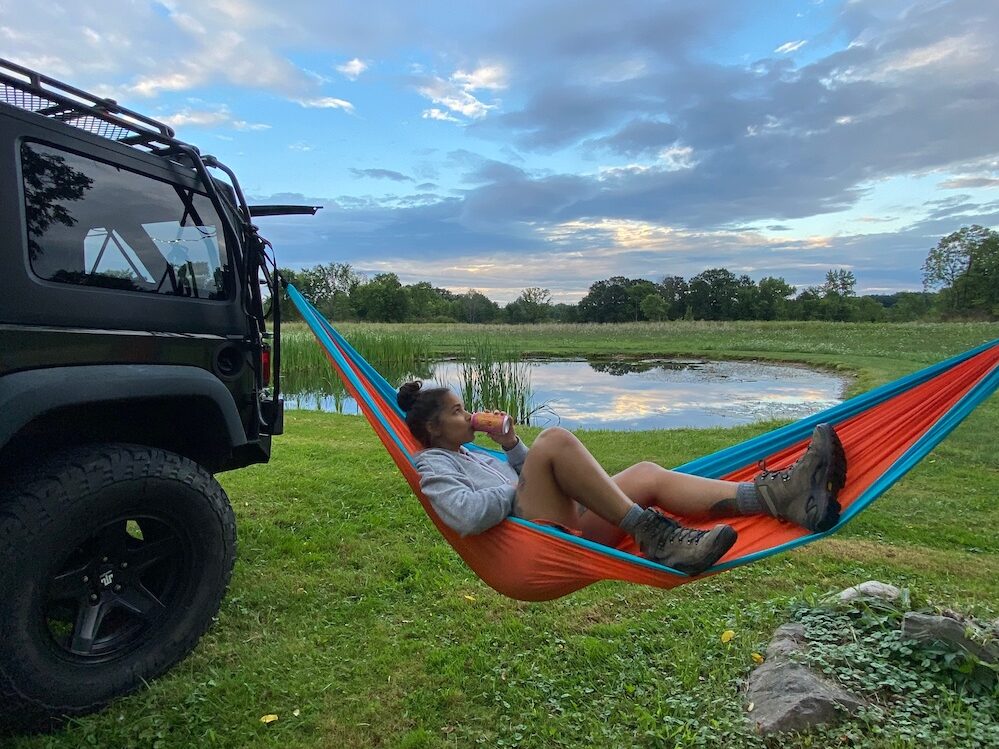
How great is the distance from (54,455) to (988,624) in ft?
10.3

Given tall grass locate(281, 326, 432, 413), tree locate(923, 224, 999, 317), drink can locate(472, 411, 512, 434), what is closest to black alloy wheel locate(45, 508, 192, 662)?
drink can locate(472, 411, 512, 434)

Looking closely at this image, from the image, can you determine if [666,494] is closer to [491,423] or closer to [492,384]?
[491,423]

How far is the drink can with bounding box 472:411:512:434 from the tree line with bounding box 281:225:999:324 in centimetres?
3168

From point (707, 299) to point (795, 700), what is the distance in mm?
48606

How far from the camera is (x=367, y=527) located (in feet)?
12.2

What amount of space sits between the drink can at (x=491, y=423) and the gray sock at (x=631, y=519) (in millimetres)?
548

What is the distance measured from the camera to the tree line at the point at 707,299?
34.3 meters

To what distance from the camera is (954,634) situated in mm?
2059

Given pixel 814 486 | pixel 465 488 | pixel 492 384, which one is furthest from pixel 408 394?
pixel 492 384

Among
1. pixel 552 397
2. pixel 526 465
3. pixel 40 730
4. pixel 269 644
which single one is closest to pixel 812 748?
pixel 526 465

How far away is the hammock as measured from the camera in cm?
194

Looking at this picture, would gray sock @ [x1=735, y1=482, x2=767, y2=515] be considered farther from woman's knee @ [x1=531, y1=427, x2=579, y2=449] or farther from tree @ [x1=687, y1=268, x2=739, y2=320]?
tree @ [x1=687, y1=268, x2=739, y2=320]

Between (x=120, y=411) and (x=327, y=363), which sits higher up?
(x=120, y=411)

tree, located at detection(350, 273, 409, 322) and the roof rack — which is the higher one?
tree, located at detection(350, 273, 409, 322)
